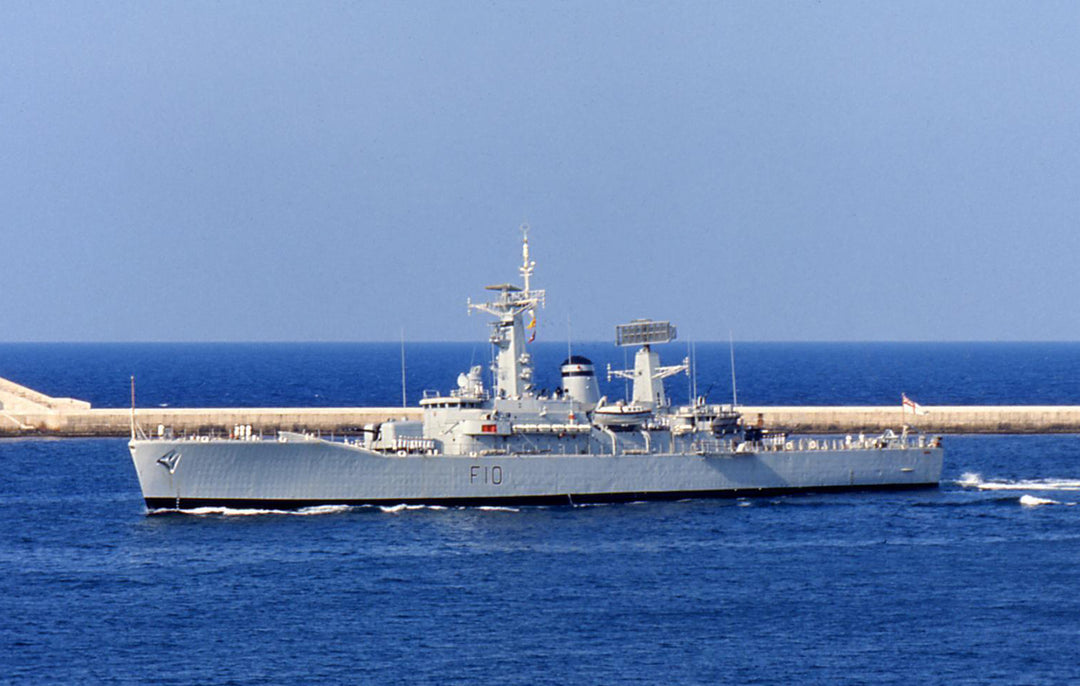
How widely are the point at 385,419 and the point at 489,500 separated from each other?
96.2ft

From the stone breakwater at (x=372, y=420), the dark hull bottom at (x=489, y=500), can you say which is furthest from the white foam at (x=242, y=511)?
the stone breakwater at (x=372, y=420)

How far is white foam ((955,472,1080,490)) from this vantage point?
172 ft

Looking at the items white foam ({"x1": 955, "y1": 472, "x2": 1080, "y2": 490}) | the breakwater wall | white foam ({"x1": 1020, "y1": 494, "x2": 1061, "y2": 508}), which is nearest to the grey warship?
white foam ({"x1": 955, "y1": 472, "x2": 1080, "y2": 490})

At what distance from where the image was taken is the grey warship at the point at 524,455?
45875mm

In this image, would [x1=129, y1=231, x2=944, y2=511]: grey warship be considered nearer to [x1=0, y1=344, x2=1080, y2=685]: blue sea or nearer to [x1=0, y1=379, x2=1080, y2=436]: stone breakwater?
[x1=0, y1=344, x2=1080, y2=685]: blue sea

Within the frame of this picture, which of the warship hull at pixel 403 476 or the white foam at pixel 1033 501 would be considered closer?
the warship hull at pixel 403 476

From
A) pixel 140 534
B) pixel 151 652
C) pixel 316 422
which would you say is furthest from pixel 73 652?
pixel 316 422

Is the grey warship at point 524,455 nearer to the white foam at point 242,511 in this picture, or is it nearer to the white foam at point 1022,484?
the white foam at point 242,511

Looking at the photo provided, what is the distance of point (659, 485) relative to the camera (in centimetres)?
4978

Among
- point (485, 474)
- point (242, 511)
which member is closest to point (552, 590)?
point (485, 474)

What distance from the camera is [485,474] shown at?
155ft

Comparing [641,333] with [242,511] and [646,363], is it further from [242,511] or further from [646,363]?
[242,511]

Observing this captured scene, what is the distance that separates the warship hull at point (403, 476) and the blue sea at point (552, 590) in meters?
0.71

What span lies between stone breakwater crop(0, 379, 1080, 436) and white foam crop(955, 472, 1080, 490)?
20209 millimetres
